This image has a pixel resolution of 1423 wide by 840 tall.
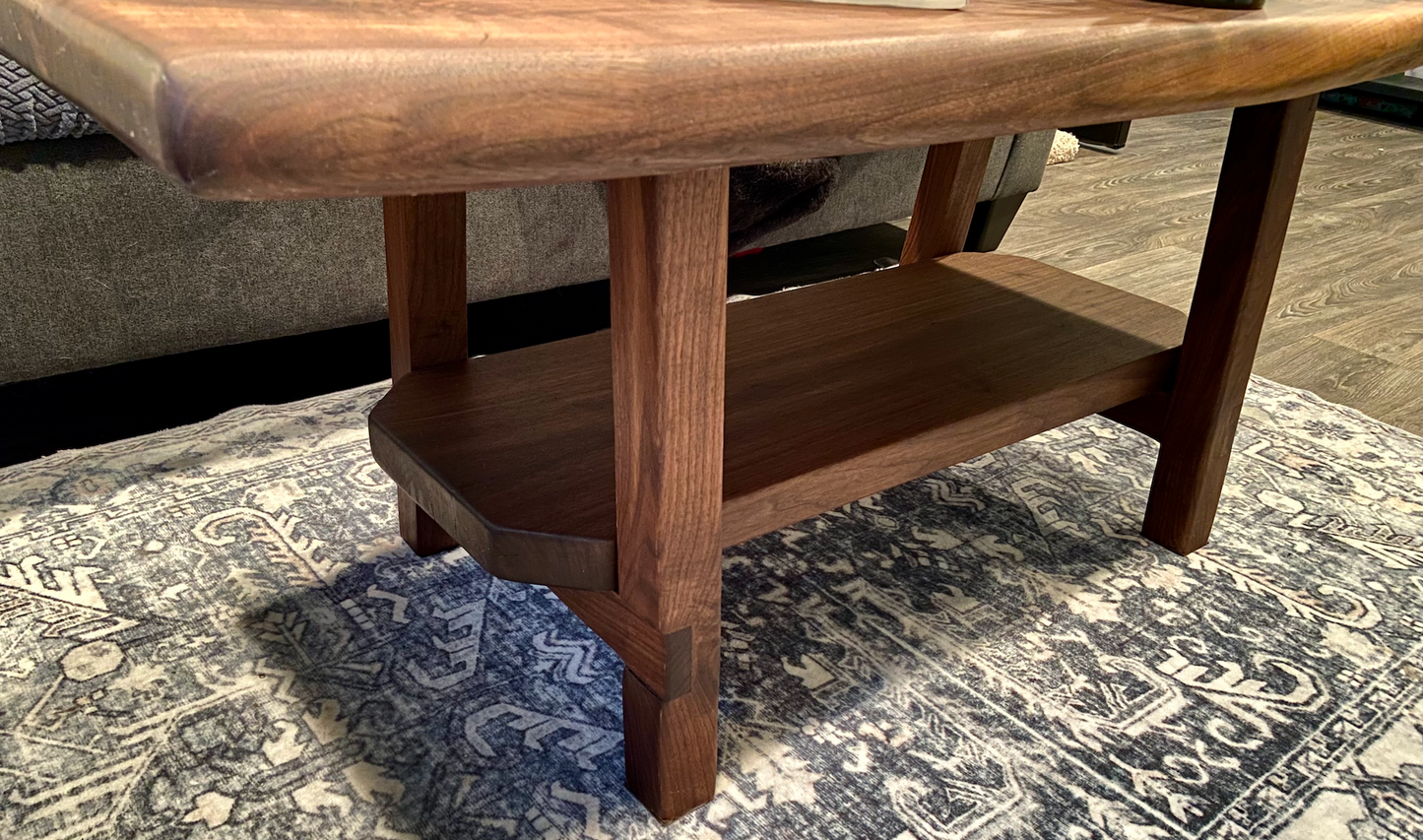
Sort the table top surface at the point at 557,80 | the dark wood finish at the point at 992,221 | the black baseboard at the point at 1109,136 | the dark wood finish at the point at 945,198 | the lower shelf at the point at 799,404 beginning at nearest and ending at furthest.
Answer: the table top surface at the point at 557,80 < the lower shelf at the point at 799,404 < the dark wood finish at the point at 945,198 < the dark wood finish at the point at 992,221 < the black baseboard at the point at 1109,136

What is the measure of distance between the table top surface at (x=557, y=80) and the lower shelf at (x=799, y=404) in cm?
31

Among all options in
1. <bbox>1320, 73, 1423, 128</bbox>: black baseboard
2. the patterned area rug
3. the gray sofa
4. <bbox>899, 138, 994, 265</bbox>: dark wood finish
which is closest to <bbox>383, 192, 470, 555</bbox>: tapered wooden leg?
the patterned area rug

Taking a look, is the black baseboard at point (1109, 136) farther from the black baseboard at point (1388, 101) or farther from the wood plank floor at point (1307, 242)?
the black baseboard at point (1388, 101)

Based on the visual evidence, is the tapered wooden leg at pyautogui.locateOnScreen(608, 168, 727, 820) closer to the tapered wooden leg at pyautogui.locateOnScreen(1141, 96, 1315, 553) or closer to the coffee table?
the coffee table

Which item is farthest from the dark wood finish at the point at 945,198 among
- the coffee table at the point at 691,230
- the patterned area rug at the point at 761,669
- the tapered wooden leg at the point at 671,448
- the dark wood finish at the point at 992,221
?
the dark wood finish at the point at 992,221

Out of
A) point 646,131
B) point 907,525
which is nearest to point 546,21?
point 646,131

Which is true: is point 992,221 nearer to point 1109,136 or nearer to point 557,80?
point 1109,136

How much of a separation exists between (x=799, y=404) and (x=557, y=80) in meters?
0.51

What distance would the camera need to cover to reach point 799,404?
930 mm

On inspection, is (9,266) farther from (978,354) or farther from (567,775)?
(978,354)

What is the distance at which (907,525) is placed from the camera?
3.89 feet

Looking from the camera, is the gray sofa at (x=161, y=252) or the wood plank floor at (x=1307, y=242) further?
the wood plank floor at (x=1307, y=242)

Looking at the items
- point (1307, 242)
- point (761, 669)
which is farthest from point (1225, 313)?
point (1307, 242)

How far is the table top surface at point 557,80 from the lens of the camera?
0.40m
